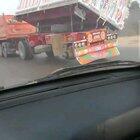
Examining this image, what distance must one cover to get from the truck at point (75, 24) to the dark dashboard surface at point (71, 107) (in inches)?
190

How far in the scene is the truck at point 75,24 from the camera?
26.2 feet

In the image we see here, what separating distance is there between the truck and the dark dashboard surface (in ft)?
15.9

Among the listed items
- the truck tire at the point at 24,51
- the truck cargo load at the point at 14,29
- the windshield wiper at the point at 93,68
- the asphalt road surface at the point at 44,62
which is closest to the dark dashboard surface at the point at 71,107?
the windshield wiper at the point at 93,68

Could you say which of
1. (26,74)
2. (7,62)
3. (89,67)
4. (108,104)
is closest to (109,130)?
(108,104)

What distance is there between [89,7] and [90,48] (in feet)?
2.51

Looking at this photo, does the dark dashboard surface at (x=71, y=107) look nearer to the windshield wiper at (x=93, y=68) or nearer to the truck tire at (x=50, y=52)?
the windshield wiper at (x=93, y=68)

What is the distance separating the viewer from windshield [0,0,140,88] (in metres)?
7.66

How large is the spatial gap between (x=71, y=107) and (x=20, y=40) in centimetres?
603

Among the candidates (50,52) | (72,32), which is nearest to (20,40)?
(50,52)

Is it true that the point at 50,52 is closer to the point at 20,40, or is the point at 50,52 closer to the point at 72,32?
the point at 72,32

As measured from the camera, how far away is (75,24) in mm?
8273

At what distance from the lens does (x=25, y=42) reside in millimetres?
8484

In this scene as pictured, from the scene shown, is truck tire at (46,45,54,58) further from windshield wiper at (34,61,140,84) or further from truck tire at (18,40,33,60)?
windshield wiper at (34,61,140,84)

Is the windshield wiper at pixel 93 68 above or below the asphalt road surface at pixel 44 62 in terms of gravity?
above
